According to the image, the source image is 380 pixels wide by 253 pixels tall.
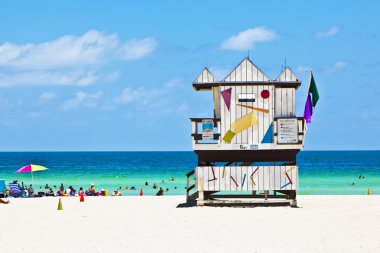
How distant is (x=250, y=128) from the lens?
86.4 ft

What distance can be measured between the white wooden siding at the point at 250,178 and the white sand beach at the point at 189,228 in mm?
930

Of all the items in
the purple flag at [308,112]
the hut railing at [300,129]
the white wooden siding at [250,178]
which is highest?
the purple flag at [308,112]

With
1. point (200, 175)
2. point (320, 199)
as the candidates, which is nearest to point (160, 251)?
point (200, 175)

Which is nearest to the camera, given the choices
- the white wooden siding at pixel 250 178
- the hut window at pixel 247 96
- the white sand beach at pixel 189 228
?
the white sand beach at pixel 189 228

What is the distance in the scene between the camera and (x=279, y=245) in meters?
16.3

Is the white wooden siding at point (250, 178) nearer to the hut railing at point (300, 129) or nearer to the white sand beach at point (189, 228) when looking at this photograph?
the white sand beach at point (189, 228)

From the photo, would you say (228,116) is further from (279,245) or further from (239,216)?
(279,245)

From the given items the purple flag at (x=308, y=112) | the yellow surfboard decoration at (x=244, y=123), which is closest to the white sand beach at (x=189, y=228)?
the yellow surfboard decoration at (x=244, y=123)

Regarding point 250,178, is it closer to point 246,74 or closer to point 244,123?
point 244,123

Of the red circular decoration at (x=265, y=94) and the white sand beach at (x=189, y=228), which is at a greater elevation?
the red circular decoration at (x=265, y=94)

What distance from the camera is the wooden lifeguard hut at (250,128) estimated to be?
2622 cm

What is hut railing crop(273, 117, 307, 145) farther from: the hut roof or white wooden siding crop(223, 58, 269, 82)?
white wooden siding crop(223, 58, 269, 82)

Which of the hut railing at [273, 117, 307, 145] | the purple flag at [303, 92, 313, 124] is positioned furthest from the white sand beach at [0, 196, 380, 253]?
the purple flag at [303, 92, 313, 124]

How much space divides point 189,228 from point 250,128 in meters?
7.57
